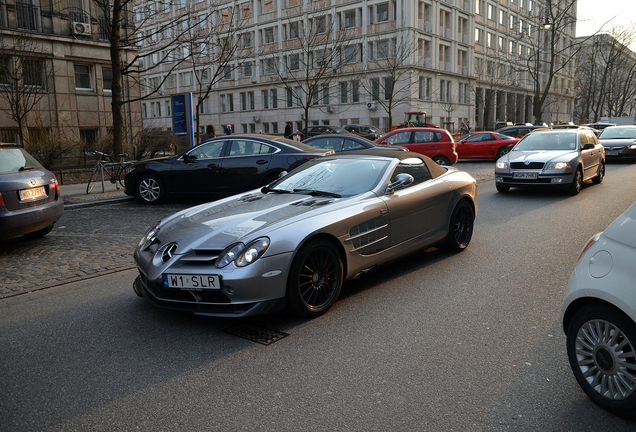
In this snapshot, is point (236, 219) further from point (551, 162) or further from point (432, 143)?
point (432, 143)

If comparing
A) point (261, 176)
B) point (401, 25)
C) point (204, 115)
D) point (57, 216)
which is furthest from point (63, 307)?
point (204, 115)

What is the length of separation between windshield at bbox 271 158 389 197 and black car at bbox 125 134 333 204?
5.35 metres

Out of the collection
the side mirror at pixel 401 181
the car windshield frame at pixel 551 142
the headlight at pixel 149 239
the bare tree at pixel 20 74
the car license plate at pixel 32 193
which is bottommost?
the headlight at pixel 149 239

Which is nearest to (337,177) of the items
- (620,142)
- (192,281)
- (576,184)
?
(192,281)

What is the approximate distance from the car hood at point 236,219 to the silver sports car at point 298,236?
0.01 meters

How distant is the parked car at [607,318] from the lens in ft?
9.53

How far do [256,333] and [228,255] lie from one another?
0.70 meters

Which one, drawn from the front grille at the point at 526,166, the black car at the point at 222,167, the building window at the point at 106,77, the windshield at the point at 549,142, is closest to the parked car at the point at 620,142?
the windshield at the point at 549,142

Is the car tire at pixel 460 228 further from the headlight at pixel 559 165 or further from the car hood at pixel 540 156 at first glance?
the car hood at pixel 540 156

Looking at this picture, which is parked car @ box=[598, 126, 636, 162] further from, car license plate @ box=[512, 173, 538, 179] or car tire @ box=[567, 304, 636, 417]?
car tire @ box=[567, 304, 636, 417]

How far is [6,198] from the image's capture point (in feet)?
24.1

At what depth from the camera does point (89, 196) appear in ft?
45.7

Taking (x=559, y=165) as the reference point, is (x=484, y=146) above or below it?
above

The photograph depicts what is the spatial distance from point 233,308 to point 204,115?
7239cm
